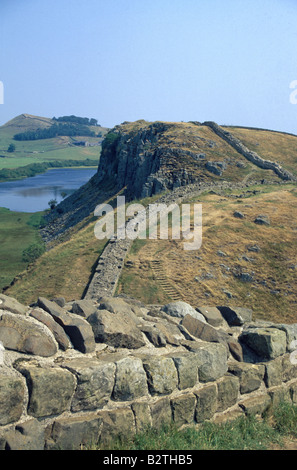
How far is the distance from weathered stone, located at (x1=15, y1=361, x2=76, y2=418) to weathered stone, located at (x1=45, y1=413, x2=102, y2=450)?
151 mm

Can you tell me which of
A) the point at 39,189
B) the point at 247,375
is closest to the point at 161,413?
the point at 247,375

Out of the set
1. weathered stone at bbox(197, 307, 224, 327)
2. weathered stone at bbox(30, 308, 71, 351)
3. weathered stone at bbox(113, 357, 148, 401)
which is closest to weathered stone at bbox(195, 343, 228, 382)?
weathered stone at bbox(113, 357, 148, 401)

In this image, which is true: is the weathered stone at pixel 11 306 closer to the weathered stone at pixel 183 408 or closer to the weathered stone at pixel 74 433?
the weathered stone at pixel 74 433

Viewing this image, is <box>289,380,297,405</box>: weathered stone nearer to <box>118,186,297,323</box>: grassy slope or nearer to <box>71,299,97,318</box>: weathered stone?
<box>71,299,97,318</box>: weathered stone

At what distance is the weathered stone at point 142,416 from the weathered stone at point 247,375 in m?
1.59

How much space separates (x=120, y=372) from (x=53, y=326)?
1.08 m

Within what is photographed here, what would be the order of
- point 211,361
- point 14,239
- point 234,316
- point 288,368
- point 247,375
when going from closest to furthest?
point 211,361 → point 247,375 → point 288,368 → point 234,316 → point 14,239

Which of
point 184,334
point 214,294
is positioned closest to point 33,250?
point 214,294

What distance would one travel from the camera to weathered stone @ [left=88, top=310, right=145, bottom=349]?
5523 mm

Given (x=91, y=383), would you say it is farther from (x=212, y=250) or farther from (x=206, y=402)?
(x=212, y=250)

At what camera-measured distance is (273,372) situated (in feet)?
20.8

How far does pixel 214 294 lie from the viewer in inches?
943

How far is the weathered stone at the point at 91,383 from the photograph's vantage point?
4.62 m

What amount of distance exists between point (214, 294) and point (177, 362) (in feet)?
62.1
